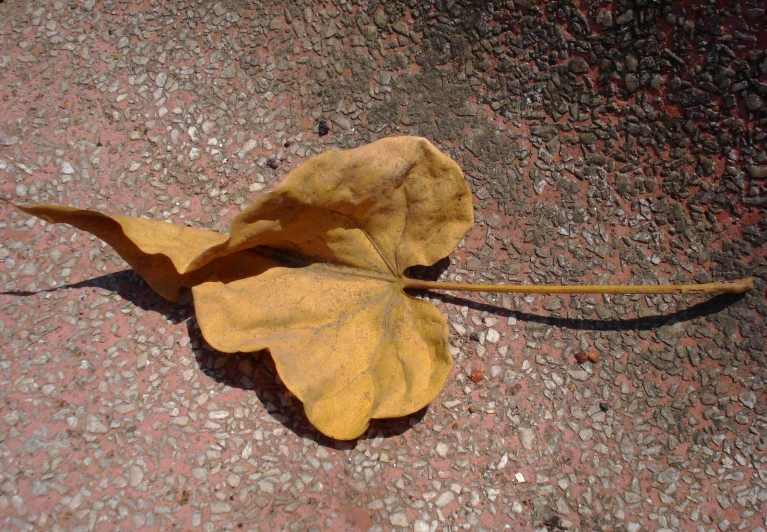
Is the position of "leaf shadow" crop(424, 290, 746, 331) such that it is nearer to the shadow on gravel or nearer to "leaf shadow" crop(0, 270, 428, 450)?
the shadow on gravel

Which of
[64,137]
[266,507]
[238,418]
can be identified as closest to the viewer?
[266,507]

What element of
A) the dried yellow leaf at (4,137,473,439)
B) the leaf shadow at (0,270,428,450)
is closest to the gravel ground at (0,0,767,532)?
the leaf shadow at (0,270,428,450)

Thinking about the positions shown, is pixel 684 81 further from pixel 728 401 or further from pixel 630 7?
pixel 728 401

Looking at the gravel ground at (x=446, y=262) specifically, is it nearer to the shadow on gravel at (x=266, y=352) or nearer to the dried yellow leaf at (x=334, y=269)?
the shadow on gravel at (x=266, y=352)

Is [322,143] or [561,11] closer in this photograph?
[561,11]

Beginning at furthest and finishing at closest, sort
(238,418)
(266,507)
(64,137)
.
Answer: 1. (64,137)
2. (238,418)
3. (266,507)

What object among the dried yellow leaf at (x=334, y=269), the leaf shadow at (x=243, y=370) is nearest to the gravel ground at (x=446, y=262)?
the leaf shadow at (x=243, y=370)

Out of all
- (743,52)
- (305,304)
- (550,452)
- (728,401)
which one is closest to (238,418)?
(305,304)
